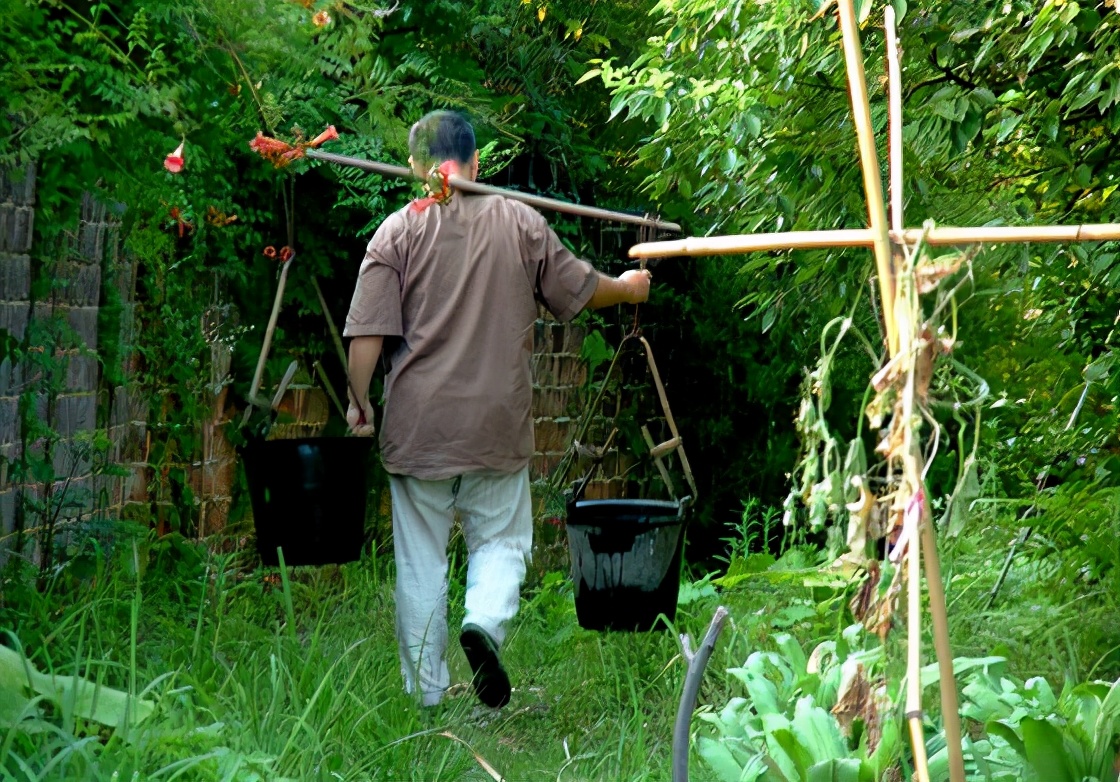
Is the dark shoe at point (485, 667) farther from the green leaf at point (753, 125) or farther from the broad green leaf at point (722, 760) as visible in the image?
the green leaf at point (753, 125)

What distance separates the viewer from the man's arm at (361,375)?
4.21 metres

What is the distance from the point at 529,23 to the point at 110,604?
3369 mm

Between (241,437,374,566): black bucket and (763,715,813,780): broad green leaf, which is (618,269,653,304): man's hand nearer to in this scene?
(241,437,374,566): black bucket

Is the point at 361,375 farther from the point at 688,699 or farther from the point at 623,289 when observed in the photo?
Answer: the point at 688,699

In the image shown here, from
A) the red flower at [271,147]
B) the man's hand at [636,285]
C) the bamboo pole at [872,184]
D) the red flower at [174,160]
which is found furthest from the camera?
the man's hand at [636,285]

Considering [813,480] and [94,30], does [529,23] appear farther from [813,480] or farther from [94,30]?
[813,480]

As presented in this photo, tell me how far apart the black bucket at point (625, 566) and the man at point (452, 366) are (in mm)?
247

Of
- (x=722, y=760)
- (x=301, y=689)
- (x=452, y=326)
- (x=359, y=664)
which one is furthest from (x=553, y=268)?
(x=722, y=760)

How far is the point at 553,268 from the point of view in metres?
4.30

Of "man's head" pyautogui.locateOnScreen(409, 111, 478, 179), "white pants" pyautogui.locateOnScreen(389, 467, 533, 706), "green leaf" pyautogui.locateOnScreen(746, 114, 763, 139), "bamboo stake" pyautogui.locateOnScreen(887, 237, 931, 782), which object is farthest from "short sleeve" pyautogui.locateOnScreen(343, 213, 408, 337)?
"bamboo stake" pyautogui.locateOnScreen(887, 237, 931, 782)

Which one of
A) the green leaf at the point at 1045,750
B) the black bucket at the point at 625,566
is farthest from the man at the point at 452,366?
the green leaf at the point at 1045,750

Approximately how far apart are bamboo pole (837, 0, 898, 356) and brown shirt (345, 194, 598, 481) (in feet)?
8.15

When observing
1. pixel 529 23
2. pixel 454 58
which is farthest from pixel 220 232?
pixel 529 23

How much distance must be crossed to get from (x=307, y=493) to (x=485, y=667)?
748mm
